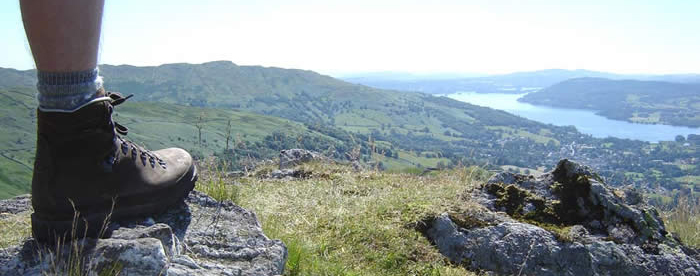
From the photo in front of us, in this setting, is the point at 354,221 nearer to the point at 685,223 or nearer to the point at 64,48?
the point at 64,48

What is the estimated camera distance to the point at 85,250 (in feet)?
8.43

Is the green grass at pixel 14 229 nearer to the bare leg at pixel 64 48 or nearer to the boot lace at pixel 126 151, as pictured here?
the boot lace at pixel 126 151

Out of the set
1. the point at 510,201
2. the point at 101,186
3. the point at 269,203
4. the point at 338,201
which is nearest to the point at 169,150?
the point at 101,186

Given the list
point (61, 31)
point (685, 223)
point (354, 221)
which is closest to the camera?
point (61, 31)

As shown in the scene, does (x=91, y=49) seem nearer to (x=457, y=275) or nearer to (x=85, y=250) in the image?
(x=85, y=250)

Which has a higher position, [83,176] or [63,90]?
[63,90]

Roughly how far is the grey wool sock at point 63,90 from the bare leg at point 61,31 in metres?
0.04

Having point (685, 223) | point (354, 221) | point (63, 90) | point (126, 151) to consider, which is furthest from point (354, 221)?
point (685, 223)

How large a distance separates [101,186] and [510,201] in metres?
4.46

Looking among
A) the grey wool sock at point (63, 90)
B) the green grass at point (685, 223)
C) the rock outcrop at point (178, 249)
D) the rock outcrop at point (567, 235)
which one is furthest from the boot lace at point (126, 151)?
the green grass at point (685, 223)

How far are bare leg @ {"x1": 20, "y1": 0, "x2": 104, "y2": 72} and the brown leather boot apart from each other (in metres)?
0.31

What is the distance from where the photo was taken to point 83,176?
292cm

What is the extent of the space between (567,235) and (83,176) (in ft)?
14.7

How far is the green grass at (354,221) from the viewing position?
400 cm
